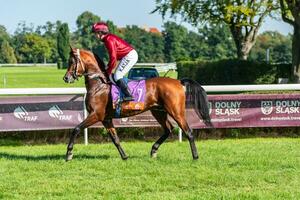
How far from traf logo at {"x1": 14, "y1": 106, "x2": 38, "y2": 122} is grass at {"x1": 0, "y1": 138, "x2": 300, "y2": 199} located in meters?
0.72

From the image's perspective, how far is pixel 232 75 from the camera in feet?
102

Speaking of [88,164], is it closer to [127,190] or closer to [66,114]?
[127,190]

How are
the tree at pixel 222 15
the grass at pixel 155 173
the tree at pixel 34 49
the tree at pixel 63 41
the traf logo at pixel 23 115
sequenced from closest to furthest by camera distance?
the grass at pixel 155 173
the traf logo at pixel 23 115
the tree at pixel 222 15
the tree at pixel 63 41
the tree at pixel 34 49

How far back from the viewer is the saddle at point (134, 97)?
9.52 meters

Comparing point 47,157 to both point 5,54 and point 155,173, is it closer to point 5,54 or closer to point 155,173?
point 155,173

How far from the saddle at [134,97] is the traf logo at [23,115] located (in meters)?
2.81

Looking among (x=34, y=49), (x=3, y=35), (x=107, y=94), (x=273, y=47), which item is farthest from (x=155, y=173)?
(x=3, y=35)

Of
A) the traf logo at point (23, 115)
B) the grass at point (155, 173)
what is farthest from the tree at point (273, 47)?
the grass at point (155, 173)

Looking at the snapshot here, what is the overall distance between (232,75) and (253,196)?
24848mm

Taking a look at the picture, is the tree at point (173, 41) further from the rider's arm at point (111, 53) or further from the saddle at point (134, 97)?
the rider's arm at point (111, 53)

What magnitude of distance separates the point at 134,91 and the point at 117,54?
26.7 inches

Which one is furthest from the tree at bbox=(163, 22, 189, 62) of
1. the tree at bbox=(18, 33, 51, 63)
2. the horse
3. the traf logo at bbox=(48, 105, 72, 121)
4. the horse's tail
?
the horse

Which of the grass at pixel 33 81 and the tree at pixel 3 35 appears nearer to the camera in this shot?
the grass at pixel 33 81

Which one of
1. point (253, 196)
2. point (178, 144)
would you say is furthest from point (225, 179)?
point (178, 144)
